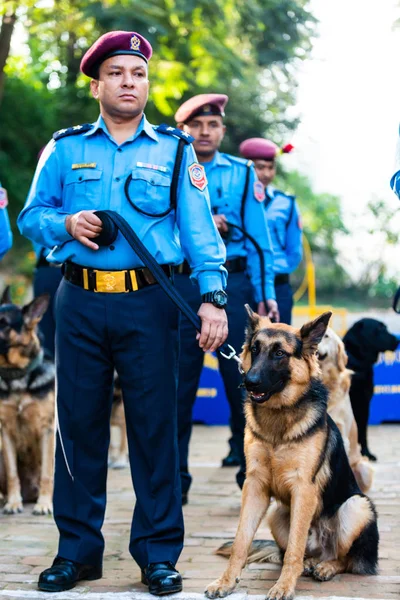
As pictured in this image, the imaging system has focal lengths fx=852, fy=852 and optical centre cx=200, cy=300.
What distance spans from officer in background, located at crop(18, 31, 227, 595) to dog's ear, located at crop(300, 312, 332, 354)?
1.37ft

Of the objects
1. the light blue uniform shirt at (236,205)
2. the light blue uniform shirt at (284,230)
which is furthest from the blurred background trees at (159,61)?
the light blue uniform shirt at (236,205)

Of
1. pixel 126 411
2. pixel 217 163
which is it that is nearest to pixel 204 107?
pixel 217 163

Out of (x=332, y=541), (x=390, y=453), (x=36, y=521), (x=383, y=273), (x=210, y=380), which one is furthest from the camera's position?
(x=383, y=273)

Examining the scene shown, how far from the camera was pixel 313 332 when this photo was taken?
4.04 metres

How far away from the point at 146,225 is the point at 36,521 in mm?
2569

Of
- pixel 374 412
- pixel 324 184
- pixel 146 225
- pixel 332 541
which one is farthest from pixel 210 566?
pixel 324 184

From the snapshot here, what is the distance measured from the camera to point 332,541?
418cm

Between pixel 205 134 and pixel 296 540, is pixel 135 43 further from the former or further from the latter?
pixel 296 540

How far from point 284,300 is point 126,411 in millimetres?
3522

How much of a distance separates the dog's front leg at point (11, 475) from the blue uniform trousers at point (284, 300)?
2547mm

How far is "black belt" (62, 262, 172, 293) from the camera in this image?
381 centimetres

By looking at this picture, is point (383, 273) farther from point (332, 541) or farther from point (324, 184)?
point (332, 541)

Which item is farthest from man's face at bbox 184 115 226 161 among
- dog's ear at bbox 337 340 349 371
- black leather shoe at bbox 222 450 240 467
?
black leather shoe at bbox 222 450 240 467

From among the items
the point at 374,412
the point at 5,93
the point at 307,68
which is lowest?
the point at 374,412
